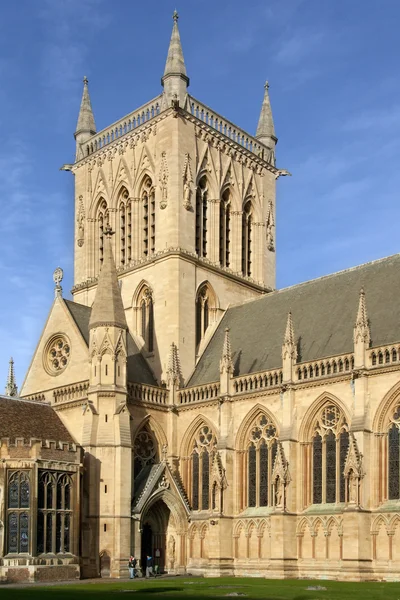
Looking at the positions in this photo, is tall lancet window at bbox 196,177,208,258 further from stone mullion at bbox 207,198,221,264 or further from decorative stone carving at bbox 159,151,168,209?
decorative stone carving at bbox 159,151,168,209

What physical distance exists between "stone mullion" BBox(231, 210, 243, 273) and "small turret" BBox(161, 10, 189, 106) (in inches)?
344

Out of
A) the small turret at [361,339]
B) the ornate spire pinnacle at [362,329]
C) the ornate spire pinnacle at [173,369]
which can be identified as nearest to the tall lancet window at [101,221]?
the ornate spire pinnacle at [173,369]

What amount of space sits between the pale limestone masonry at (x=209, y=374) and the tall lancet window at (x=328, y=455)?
0.07 m

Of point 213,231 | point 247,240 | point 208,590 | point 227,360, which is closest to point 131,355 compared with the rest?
point 227,360

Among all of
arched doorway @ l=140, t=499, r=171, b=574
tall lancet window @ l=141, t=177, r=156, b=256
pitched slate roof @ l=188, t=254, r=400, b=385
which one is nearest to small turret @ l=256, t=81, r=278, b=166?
tall lancet window @ l=141, t=177, r=156, b=256

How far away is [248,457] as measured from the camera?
49500 mm

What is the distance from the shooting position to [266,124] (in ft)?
226

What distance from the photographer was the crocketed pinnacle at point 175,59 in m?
60.0

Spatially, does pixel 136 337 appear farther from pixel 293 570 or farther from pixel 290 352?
pixel 293 570

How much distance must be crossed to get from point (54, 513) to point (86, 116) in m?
34.7

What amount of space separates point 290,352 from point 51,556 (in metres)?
15.8

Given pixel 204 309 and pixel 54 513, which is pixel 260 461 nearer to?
pixel 54 513

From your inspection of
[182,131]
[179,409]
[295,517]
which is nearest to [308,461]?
[295,517]

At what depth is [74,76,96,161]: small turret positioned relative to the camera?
67125 mm
